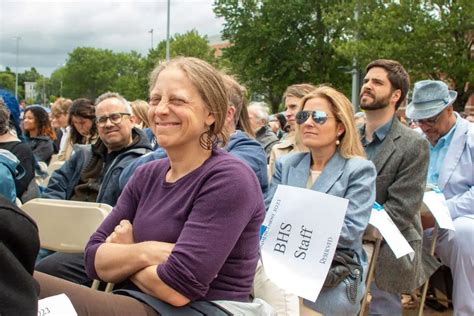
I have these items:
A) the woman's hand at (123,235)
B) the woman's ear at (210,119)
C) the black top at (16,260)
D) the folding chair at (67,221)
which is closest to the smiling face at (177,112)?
the woman's ear at (210,119)

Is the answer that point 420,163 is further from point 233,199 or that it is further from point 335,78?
point 335,78

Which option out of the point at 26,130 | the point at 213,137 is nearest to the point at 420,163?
the point at 213,137

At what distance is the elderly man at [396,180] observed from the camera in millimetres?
3584

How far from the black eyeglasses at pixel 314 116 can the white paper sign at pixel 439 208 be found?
3.68 feet

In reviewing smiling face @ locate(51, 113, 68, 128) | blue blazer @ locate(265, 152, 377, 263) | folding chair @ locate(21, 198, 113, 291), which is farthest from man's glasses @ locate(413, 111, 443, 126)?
smiling face @ locate(51, 113, 68, 128)

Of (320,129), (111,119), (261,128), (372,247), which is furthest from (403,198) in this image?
(261,128)

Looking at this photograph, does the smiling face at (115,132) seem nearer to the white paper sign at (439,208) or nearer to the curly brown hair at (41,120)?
the white paper sign at (439,208)

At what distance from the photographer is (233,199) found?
2.02m

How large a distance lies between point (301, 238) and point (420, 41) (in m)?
21.9

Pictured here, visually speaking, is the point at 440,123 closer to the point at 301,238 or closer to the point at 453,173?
the point at 453,173

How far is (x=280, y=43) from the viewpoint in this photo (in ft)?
125

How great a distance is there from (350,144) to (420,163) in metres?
0.59

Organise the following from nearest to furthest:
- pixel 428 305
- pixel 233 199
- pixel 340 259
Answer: pixel 233 199 < pixel 340 259 < pixel 428 305

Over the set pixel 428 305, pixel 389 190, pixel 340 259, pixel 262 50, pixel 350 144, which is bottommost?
pixel 428 305
